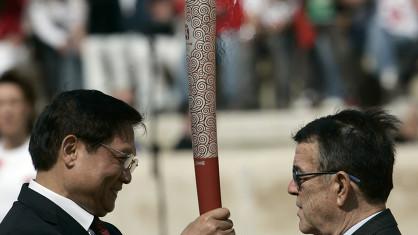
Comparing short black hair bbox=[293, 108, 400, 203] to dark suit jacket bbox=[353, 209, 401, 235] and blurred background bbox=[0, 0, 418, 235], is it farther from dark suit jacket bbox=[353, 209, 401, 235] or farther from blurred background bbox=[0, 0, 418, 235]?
blurred background bbox=[0, 0, 418, 235]

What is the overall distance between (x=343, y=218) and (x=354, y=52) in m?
7.53

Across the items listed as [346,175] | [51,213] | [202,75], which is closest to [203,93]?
[202,75]

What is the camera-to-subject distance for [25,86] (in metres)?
7.47

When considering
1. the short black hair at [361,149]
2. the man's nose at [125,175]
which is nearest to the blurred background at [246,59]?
the man's nose at [125,175]

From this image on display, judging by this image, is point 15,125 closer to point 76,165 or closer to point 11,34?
point 76,165

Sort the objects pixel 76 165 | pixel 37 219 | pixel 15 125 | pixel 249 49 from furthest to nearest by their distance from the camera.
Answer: pixel 249 49 → pixel 15 125 → pixel 76 165 → pixel 37 219

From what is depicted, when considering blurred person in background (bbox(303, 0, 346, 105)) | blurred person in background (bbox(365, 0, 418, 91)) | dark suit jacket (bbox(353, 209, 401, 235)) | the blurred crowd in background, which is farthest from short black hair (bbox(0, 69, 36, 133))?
blurred person in background (bbox(365, 0, 418, 91))

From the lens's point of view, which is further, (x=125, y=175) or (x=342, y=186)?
(x=125, y=175)

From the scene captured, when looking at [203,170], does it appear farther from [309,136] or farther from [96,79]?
[96,79]

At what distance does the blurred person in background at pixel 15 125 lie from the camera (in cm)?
718

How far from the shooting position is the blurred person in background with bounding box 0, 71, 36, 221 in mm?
7176

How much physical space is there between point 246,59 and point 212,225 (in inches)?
285

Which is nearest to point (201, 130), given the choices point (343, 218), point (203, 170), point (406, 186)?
point (203, 170)

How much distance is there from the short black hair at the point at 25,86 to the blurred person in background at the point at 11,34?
13.5 feet
